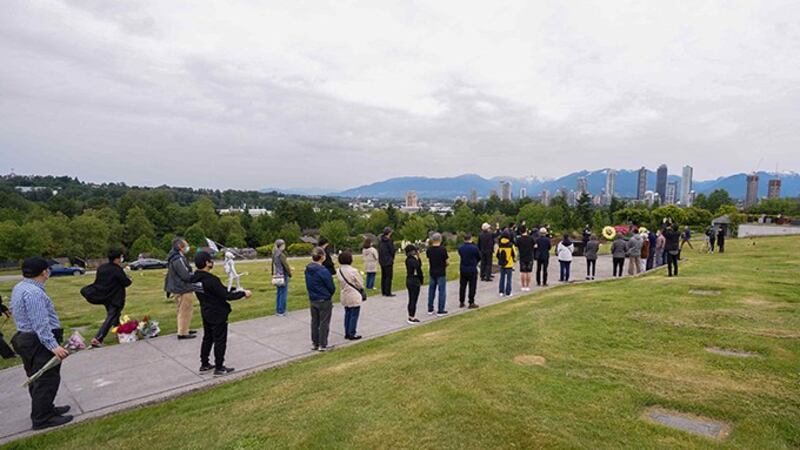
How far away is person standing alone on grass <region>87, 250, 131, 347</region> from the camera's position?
798 centimetres

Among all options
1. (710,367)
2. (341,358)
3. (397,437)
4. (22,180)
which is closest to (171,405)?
(341,358)

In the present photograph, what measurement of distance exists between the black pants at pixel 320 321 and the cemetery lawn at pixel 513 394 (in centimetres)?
51

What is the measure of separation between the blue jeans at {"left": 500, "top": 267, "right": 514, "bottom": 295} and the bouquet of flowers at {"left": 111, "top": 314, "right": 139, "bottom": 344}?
9290 mm

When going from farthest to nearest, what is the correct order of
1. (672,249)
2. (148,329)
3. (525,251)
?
(672,249) < (525,251) < (148,329)

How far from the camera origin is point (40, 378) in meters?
5.16

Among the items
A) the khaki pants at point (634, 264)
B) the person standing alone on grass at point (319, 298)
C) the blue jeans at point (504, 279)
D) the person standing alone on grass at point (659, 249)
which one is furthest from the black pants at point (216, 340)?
the person standing alone on grass at point (659, 249)

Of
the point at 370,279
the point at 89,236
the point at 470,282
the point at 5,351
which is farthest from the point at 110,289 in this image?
the point at 89,236

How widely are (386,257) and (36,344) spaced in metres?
8.35

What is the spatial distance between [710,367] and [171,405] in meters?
7.16

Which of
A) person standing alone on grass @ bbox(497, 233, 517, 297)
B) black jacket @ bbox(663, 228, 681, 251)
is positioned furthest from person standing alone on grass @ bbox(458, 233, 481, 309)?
black jacket @ bbox(663, 228, 681, 251)

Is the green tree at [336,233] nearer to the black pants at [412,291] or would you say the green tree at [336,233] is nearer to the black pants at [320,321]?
the black pants at [412,291]

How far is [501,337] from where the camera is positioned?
714 cm

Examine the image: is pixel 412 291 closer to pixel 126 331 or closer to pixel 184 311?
pixel 184 311

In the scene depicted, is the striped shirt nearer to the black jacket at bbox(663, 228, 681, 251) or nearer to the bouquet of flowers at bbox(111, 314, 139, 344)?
the bouquet of flowers at bbox(111, 314, 139, 344)
